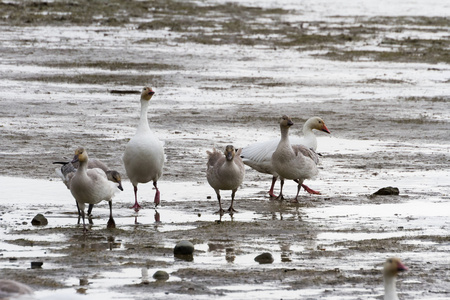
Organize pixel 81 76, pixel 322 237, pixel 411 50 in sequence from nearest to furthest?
pixel 322 237 < pixel 81 76 < pixel 411 50

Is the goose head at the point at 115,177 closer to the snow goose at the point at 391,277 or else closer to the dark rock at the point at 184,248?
the dark rock at the point at 184,248

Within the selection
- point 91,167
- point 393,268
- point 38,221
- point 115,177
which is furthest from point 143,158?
point 393,268

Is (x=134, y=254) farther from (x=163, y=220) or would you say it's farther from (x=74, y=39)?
(x=74, y=39)

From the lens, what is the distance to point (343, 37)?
36656 mm

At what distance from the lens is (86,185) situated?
11.1m

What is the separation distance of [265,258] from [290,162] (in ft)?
14.4

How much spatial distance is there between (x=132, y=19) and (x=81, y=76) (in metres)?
16.8

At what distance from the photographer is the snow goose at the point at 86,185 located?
1110 cm

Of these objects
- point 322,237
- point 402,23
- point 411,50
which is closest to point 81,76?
point 411,50

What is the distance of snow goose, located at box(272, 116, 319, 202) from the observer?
44.6 feet

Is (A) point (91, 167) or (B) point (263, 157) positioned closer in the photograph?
(A) point (91, 167)

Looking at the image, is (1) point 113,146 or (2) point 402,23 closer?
(1) point 113,146

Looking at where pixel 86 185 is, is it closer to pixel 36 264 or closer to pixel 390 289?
pixel 36 264

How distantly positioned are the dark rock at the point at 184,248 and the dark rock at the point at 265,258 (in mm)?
689
